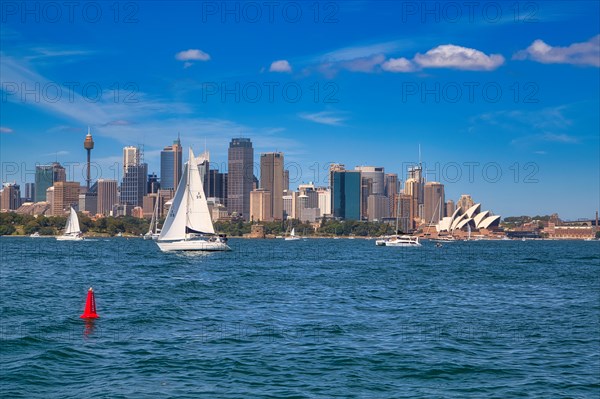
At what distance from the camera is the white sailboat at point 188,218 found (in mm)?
100688

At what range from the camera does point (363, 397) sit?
20141mm

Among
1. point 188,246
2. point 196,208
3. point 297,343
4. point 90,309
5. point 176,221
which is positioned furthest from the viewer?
point 196,208

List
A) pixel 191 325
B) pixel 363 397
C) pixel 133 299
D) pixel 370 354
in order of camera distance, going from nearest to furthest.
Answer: pixel 363 397
pixel 370 354
pixel 191 325
pixel 133 299

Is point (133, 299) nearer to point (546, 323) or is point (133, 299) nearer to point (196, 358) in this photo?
point (196, 358)

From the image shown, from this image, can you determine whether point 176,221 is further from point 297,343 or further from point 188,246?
point 297,343

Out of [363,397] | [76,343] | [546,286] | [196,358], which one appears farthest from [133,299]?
[546,286]

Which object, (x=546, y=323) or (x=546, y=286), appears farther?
(x=546, y=286)

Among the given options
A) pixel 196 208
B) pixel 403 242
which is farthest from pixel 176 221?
pixel 403 242

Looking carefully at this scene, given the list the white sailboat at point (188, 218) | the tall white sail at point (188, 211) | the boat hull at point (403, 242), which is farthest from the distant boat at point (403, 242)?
the tall white sail at point (188, 211)

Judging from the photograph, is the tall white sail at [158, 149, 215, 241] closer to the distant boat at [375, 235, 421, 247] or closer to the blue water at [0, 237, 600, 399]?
the blue water at [0, 237, 600, 399]

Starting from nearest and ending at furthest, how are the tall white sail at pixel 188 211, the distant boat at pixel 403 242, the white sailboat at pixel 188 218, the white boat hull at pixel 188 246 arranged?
the white boat hull at pixel 188 246 < the white sailboat at pixel 188 218 < the tall white sail at pixel 188 211 < the distant boat at pixel 403 242

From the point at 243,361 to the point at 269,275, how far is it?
41876 mm

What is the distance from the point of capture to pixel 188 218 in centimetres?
10331

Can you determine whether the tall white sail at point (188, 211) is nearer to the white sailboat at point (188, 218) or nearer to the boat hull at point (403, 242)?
the white sailboat at point (188, 218)
